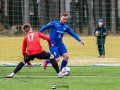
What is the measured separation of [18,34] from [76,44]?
25.3 ft

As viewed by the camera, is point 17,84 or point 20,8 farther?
point 20,8

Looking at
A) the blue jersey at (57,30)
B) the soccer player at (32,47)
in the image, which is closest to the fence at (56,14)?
the blue jersey at (57,30)

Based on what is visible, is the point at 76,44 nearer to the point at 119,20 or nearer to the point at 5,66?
the point at 119,20

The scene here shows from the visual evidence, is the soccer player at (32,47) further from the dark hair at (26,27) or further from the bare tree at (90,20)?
the bare tree at (90,20)

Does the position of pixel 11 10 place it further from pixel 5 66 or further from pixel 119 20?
pixel 5 66

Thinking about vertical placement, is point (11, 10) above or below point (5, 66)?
above

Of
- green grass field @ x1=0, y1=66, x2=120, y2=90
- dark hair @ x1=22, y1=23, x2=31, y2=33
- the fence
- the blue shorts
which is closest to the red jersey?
dark hair @ x1=22, y1=23, x2=31, y2=33

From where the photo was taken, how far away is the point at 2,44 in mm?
28156

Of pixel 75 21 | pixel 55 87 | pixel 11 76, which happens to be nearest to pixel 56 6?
pixel 75 21

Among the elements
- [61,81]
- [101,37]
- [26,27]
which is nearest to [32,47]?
[26,27]

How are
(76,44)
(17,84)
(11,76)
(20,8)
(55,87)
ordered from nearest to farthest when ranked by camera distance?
Answer: (55,87)
(17,84)
(11,76)
(20,8)
(76,44)

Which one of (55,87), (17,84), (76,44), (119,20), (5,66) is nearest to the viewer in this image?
(55,87)

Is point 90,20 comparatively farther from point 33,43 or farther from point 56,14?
point 33,43

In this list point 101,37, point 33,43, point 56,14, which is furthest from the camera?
point 56,14
